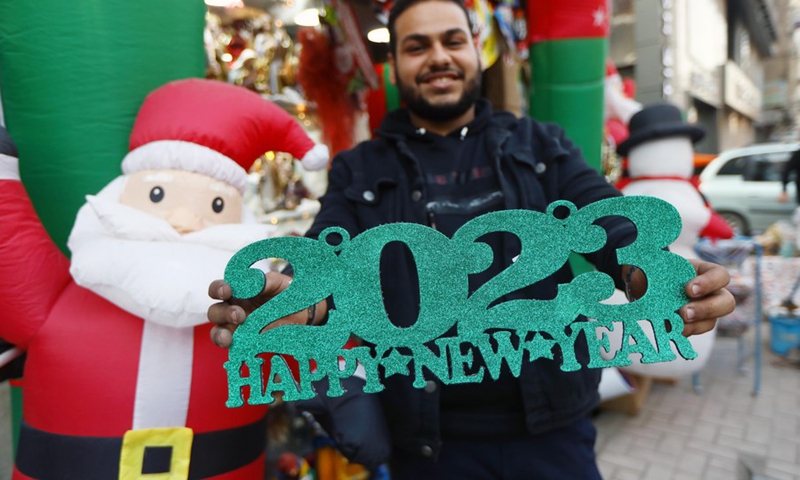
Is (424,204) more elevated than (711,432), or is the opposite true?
(424,204)

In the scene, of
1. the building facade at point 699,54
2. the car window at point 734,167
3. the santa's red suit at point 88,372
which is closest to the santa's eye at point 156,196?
the santa's red suit at point 88,372

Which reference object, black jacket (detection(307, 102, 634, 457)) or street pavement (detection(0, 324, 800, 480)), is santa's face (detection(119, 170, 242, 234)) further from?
street pavement (detection(0, 324, 800, 480))

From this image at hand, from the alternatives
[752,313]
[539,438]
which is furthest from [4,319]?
[752,313]

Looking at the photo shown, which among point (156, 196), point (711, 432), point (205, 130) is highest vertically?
point (205, 130)

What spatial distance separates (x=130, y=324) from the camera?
101 centimetres

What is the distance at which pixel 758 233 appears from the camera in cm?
634

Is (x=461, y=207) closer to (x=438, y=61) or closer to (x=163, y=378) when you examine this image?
(x=438, y=61)

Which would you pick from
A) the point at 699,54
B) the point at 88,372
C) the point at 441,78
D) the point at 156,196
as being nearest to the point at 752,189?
the point at 441,78

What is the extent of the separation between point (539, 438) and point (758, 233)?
6.75m

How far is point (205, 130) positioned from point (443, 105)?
0.58m

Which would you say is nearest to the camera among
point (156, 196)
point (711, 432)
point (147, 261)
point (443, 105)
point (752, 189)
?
point (147, 261)

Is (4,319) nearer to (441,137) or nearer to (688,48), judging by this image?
(441,137)

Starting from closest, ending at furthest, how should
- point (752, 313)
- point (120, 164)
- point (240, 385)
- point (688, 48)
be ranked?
1. point (240, 385)
2. point (120, 164)
3. point (752, 313)
4. point (688, 48)

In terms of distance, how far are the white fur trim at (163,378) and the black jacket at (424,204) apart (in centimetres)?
37
